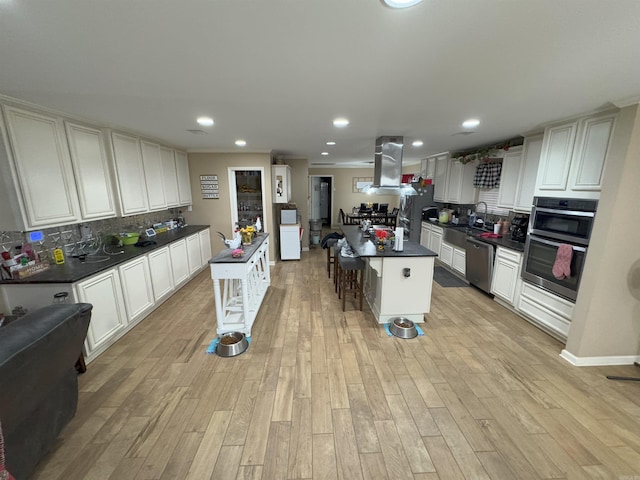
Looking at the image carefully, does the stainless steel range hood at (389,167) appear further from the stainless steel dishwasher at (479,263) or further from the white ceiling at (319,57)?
the stainless steel dishwasher at (479,263)

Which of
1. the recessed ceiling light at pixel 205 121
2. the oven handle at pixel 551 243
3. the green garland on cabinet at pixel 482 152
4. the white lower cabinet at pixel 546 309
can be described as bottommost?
the white lower cabinet at pixel 546 309

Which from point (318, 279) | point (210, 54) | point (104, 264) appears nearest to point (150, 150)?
point (104, 264)

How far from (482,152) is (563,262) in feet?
8.11

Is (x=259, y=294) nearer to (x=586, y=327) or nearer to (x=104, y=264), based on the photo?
(x=104, y=264)

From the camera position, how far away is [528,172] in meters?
3.33

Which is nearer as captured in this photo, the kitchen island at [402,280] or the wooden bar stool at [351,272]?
the kitchen island at [402,280]

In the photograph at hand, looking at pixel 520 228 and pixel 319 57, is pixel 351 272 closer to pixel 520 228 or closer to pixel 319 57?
pixel 520 228

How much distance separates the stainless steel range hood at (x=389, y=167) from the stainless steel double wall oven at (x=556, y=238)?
4.75 feet

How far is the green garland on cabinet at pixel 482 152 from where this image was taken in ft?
12.3

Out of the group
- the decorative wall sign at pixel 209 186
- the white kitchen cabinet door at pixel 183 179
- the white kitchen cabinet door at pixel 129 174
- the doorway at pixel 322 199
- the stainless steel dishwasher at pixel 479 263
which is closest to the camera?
the white kitchen cabinet door at pixel 129 174

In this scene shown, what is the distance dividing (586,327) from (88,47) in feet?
13.4

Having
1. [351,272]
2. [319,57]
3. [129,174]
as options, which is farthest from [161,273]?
[319,57]

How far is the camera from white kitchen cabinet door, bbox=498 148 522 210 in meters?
3.59

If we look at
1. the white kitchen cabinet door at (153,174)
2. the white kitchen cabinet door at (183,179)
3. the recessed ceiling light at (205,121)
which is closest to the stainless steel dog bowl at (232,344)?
the recessed ceiling light at (205,121)
